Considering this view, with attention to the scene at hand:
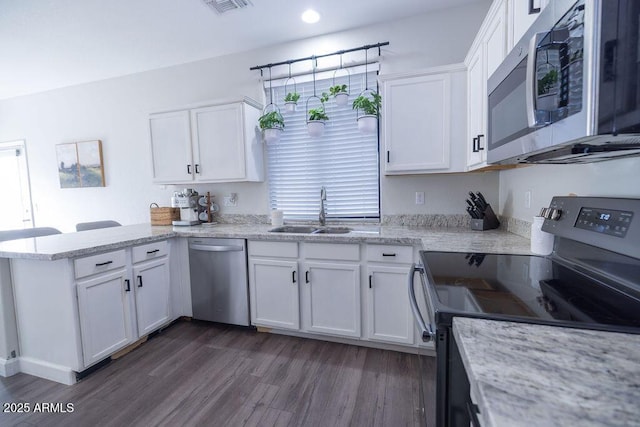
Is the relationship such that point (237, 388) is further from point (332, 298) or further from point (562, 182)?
point (562, 182)

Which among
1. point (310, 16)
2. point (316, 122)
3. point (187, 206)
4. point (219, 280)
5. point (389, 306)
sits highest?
point (310, 16)

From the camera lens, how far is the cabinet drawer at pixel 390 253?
197cm

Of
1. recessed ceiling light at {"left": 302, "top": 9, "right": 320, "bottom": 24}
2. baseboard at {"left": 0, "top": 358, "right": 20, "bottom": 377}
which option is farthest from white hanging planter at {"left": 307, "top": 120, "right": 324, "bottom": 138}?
baseboard at {"left": 0, "top": 358, "right": 20, "bottom": 377}

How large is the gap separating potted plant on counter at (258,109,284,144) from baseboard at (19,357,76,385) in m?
2.27

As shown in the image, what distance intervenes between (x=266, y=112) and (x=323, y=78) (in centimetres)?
68

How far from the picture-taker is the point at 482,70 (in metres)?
1.73

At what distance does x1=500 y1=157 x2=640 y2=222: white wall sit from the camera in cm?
97

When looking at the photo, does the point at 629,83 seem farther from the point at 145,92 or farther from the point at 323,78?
the point at 145,92

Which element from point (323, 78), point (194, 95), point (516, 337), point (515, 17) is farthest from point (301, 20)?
point (516, 337)

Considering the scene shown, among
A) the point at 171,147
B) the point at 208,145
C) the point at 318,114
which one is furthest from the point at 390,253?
the point at 171,147

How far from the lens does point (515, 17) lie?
1.28 metres

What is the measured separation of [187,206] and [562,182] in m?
3.03

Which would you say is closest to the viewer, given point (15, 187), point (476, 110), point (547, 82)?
point (547, 82)

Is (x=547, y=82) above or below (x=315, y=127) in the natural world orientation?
below
